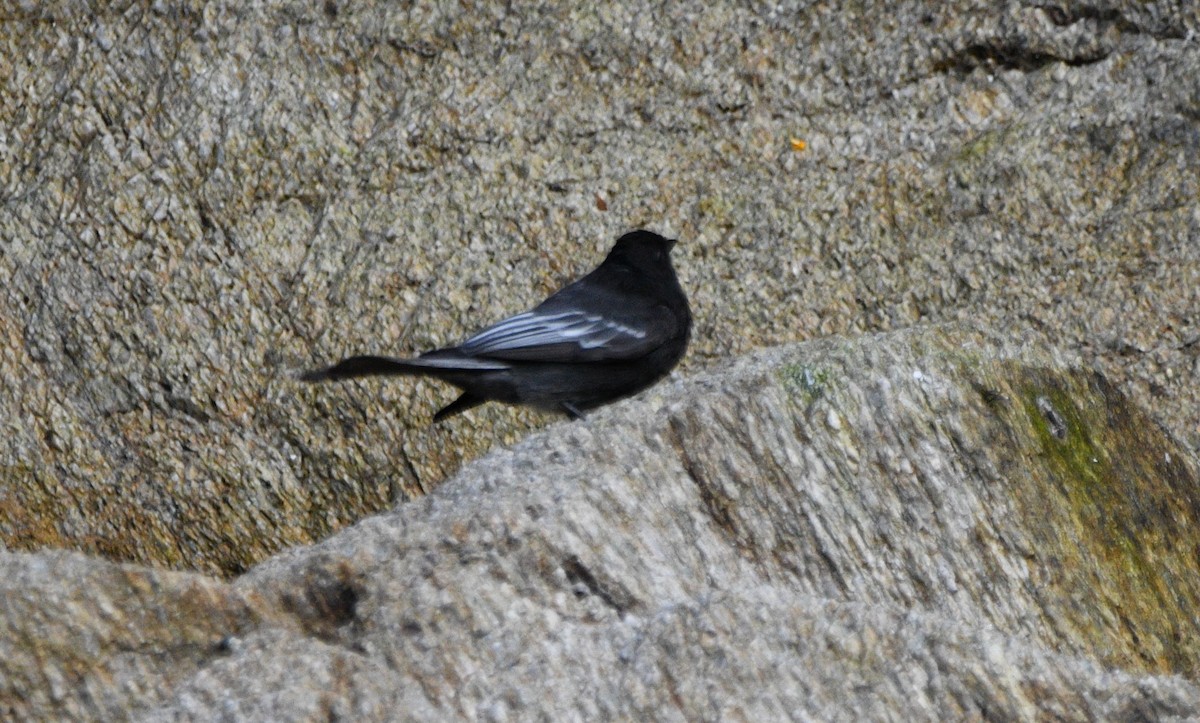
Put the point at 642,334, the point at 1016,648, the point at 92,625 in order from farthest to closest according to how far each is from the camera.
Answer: the point at 642,334, the point at 92,625, the point at 1016,648

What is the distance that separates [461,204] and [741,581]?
312 centimetres

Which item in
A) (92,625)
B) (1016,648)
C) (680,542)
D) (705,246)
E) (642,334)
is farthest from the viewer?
(705,246)

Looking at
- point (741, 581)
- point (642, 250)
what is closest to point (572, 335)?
point (642, 250)

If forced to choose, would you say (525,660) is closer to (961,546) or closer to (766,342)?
(961,546)

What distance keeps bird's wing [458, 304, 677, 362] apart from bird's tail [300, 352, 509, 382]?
0.19ft

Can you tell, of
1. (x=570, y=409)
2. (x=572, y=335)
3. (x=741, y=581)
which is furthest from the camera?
(x=570, y=409)

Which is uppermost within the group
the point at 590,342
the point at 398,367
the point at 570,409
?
the point at 398,367

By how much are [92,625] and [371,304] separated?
2967mm

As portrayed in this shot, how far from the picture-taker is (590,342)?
24.7ft

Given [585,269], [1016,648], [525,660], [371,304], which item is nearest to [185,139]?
[371,304]

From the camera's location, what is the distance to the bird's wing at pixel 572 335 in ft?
23.7

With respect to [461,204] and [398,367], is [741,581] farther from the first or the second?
[461,204]

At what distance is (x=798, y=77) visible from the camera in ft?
26.8

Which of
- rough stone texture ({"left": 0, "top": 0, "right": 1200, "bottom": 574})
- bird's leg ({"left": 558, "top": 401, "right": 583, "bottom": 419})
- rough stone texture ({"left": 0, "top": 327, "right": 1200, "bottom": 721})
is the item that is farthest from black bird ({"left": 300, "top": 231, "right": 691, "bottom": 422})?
rough stone texture ({"left": 0, "top": 327, "right": 1200, "bottom": 721})
